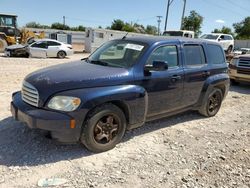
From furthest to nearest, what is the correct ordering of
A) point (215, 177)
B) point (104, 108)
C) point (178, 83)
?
point (178, 83), point (104, 108), point (215, 177)

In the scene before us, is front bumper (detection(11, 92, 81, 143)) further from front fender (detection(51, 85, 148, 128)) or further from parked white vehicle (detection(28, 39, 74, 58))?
parked white vehicle (detection(28, 39, 74, 58))

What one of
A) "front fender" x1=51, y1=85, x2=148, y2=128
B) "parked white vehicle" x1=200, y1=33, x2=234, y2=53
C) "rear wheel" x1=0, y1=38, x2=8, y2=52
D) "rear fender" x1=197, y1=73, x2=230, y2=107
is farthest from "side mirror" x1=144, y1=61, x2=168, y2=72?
"parked white vehicle" x1=200, y1=33, x2=234, y2=53

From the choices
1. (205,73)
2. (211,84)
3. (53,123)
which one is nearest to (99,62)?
(53,123)

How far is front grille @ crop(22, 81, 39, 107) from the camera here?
3789 millimetres

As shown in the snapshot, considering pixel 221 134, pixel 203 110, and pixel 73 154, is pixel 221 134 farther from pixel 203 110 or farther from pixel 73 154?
pixel 73 154

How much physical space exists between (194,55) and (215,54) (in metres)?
0.91

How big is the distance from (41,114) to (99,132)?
2.91ft

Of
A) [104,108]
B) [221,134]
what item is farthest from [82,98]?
[221,134]

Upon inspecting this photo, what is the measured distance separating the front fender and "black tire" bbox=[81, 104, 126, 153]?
113 millimetres

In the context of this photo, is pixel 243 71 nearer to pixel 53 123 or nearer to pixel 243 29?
pixel 53 123

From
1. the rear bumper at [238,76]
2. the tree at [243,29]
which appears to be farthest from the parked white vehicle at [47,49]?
the tree at [243,29]

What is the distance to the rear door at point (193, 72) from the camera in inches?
205

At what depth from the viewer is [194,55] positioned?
17.9 feet

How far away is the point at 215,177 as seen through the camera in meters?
3.61
